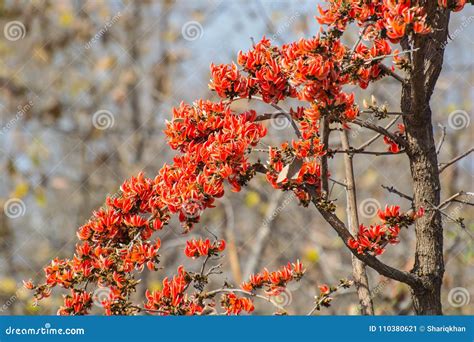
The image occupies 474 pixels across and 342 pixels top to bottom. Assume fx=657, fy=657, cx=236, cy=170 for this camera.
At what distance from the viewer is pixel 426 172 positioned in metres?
2.56

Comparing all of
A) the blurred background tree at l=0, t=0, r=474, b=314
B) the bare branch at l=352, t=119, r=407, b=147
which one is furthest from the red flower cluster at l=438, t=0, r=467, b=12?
the blurred background tree at l=0, t=0, r=474, b=314

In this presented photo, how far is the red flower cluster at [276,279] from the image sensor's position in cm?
248

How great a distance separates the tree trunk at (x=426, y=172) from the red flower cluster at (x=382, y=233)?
4.9 inches

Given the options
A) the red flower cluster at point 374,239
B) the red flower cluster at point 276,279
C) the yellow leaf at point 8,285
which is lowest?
the red flower cluster at point 276,279

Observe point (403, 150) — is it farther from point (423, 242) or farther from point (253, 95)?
point (253, 95)

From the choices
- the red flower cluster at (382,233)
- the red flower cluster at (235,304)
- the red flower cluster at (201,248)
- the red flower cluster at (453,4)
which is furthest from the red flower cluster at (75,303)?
the red flower cluster at (453,4)

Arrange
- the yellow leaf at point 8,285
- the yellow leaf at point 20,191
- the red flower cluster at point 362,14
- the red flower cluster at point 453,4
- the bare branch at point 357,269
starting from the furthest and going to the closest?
the yellow leaf at point 8,285
the yellow leaf at point 20,191
the bare branch at point 357,269
the red flower cluster at point 453,4
the red flower cluster at point 362,14

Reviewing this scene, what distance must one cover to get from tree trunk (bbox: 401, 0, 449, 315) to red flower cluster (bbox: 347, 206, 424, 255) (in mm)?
124

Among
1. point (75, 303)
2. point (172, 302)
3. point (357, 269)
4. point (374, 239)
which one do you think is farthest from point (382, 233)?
point (75, 303)

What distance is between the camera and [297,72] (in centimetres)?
214

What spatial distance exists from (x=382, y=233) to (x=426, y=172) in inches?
13.4

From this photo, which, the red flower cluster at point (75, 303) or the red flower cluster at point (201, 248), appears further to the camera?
the red flower cluster at point (201, 248)

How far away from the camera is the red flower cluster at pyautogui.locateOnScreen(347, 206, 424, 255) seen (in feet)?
7.85

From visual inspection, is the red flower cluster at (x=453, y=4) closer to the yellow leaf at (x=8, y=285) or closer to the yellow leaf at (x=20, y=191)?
the yellow leaf at (x=20, y=191)
